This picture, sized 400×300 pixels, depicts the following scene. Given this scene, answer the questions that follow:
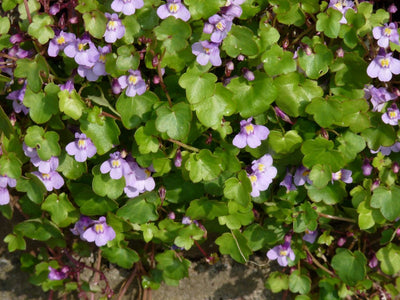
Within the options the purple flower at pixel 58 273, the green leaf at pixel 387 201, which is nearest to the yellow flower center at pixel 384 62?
the green leaf at pixel 387 201

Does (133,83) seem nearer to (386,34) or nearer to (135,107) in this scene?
(135,107)

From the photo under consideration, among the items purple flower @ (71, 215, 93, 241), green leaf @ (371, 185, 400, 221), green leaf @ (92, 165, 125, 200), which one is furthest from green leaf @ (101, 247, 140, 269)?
green leaf @ (371, 185, 400, 221)

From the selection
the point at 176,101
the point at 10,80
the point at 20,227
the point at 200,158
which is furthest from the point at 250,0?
the point at 20,227

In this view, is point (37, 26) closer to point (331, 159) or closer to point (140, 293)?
point (331, 159)

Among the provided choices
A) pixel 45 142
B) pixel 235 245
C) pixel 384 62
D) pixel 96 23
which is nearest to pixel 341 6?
pixel 384 62

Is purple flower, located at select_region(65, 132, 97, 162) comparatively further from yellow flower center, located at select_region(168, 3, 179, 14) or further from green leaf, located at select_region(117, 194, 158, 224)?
yellow flower center, located at select_region(168, 3, 179, 14)
